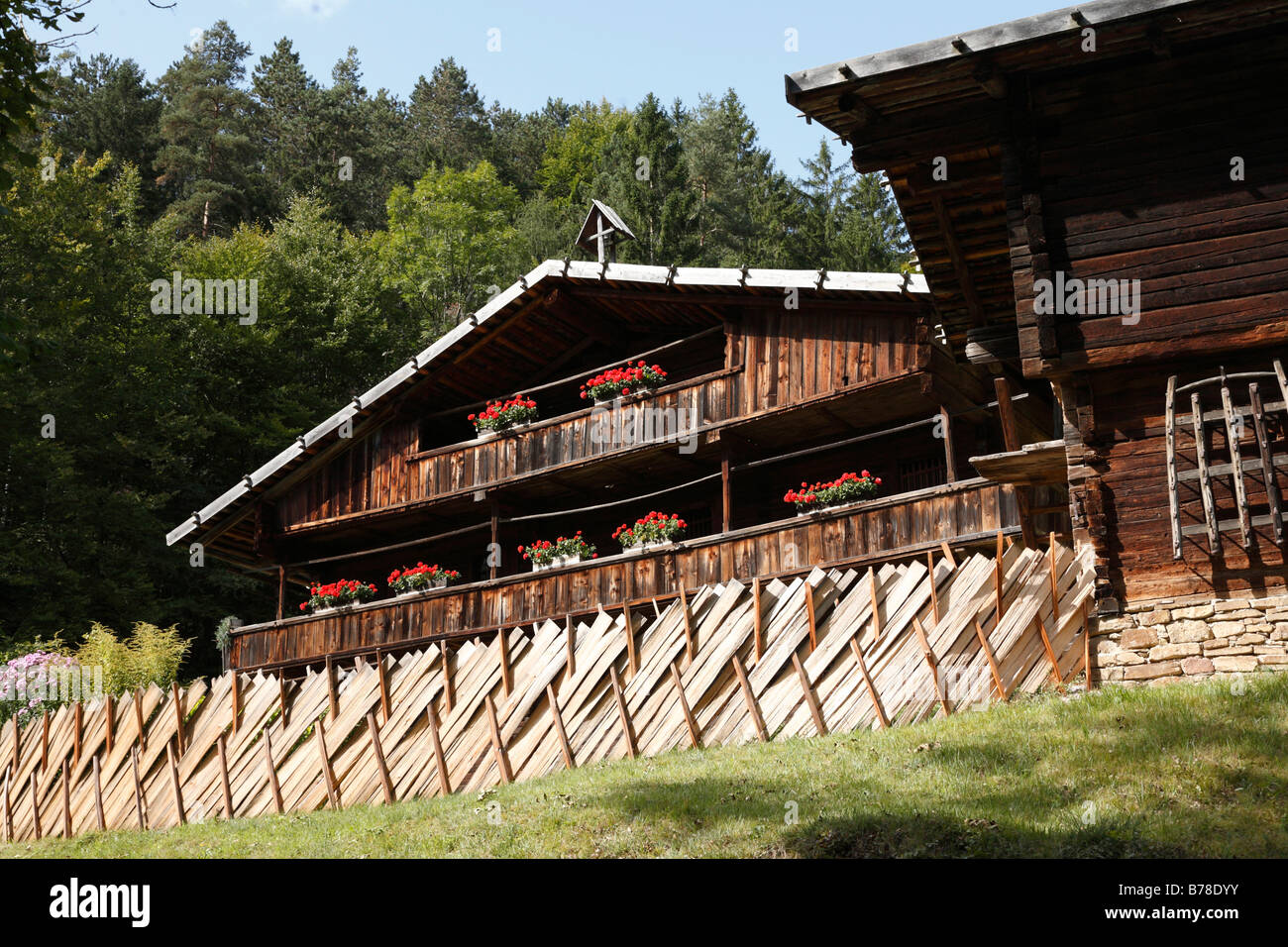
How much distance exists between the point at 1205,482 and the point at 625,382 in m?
12.0

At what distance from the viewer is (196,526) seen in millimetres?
25516

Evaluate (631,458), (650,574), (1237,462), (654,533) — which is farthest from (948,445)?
(1237,462)

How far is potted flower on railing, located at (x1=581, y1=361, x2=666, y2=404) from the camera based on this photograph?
72.6 feet

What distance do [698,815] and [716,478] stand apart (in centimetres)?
1274

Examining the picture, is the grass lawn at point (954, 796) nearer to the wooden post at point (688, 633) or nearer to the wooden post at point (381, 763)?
the wooden post at point (688, 633)

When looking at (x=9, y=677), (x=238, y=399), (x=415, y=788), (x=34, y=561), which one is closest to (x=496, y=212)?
(x=238, y=399)

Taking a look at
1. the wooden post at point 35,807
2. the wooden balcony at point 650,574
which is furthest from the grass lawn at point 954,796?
the wooden post at point 35,807

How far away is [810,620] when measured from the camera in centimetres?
1458

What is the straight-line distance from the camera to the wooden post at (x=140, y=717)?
19094 millimetres

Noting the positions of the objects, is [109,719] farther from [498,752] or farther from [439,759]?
[498,752]

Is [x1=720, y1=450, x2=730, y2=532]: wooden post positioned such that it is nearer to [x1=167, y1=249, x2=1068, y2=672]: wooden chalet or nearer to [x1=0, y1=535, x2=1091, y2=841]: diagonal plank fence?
[x1=167, y1=249, x2=1068, y2=672]: wooden chalet

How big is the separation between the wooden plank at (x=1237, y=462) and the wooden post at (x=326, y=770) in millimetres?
11206

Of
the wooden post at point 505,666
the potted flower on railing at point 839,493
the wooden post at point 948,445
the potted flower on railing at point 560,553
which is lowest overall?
the wooden post at point 505,666
